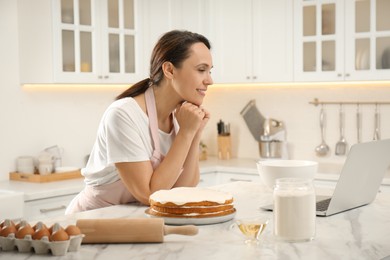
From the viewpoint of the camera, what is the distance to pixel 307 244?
5.92ft

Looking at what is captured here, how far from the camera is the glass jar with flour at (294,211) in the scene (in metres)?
1.83

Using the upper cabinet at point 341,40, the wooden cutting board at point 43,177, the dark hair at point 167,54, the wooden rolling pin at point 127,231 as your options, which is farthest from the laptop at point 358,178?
the wooden cutting board at point 43,177

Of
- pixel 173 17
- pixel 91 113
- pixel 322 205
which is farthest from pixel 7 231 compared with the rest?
pixel 173 17

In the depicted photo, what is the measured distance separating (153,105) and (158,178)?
350mm

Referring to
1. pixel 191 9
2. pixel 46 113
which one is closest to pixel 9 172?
pixel 46 113

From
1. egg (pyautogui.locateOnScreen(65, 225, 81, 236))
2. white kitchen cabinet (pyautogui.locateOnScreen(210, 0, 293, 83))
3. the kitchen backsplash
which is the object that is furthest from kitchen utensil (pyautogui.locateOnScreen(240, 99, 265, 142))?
egg (pyautogui.locateOnScreen(65, 225, 81, 236))

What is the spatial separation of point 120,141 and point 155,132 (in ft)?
0.63

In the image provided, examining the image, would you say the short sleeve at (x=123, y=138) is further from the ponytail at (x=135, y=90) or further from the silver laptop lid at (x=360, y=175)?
the silver laptop lid at (x=360, y=175)

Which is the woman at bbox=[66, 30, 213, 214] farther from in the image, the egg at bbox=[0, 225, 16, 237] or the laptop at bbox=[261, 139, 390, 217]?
the egg at bbox=[0, 225, 16, 237]

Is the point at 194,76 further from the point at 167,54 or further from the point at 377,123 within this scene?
the point at 377,123

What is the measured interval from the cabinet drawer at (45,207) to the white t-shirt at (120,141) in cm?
117

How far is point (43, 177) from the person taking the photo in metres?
4.20

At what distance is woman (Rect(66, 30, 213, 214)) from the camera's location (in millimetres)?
2490

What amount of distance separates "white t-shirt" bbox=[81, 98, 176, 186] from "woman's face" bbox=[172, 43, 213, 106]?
7.4 inches
